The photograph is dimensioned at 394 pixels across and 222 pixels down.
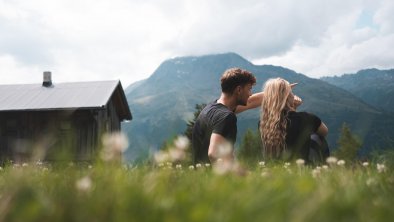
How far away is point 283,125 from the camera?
20.1 feet

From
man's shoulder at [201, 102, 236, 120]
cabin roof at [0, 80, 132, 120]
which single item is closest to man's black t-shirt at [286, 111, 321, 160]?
man's shoulder at [201, 102, 236, 120]

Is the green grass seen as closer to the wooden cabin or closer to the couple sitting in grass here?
the couple sitting in grass

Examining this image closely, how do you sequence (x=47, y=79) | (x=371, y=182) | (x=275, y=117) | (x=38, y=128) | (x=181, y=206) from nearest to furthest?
(x=181, y=206), (x=371, y=182), (x=275, y=117), (x=38, y=128), (x=47, y=79)

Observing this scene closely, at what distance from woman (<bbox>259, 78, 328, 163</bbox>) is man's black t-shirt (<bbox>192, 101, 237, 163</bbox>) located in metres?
0.66

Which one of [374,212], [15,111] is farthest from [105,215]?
[15,111]

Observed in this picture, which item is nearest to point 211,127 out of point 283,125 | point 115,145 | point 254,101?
point 283,125

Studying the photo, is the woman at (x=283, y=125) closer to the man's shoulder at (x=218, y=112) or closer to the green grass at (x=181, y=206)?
the man's shoulder at (x=218, y=112)

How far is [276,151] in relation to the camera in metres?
6.11

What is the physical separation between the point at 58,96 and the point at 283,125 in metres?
22.7

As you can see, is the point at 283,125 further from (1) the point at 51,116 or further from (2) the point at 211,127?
(1) the point at 51,116

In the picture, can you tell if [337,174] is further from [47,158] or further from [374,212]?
[47,158]

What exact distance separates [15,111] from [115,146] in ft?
85.0

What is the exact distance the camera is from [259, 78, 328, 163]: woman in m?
6.06

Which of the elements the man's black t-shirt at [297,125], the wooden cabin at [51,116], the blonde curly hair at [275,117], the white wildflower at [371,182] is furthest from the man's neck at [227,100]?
the wooden cabin at [51,116]
